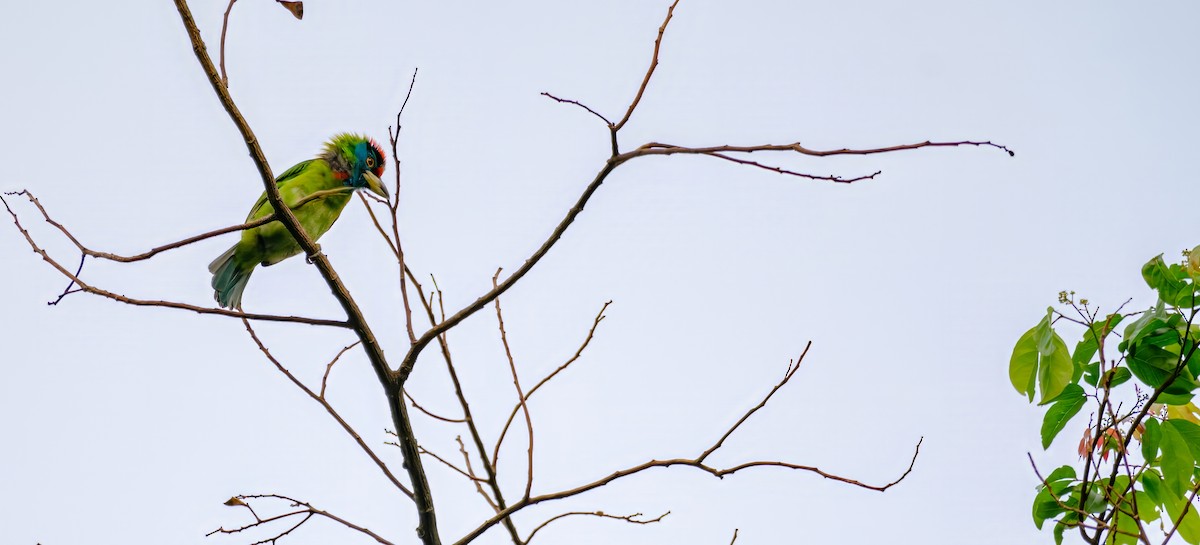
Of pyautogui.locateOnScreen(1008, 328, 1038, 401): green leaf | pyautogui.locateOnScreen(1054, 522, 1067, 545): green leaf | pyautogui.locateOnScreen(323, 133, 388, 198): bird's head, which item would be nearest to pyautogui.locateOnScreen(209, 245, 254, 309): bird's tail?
pyautogui.locateOnScreen(323, 133, 388, 198): bird's head

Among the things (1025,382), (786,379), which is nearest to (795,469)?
(786,379)

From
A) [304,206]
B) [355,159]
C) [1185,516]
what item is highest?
[355,159]

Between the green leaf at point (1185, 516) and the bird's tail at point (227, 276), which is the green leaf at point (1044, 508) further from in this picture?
the bird's tail at point (227, 276)

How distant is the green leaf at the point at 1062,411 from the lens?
7.77 ft

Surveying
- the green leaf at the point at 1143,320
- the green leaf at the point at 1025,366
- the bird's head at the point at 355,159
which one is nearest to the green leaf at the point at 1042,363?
the green leaf at the point at 1025,366

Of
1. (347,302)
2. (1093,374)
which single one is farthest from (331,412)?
(1093,374)

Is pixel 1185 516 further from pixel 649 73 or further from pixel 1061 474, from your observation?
pixel 649 73

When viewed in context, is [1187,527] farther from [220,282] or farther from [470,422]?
[220,282]

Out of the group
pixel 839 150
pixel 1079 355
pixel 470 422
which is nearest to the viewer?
pixel 839 150

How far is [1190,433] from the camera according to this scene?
2.26m

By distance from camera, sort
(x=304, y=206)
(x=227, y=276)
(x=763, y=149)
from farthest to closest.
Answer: (x=227, y=276) < (x=304, y=206) < (x=763, y=149)

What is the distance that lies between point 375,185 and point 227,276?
91cm

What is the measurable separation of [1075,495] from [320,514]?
6.52ft

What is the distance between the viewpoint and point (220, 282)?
480cm
